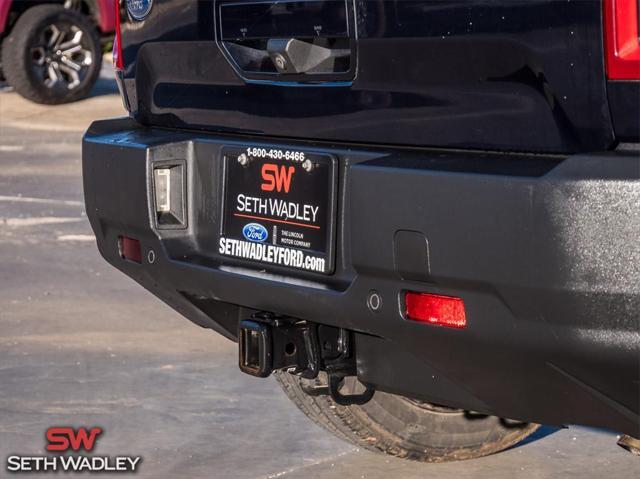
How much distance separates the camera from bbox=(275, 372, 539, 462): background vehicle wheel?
3.97 metres

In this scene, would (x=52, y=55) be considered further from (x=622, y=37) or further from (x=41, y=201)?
(x=622, y=37)

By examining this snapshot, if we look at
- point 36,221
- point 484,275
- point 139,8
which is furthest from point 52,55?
point 484,275

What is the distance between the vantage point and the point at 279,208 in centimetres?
344

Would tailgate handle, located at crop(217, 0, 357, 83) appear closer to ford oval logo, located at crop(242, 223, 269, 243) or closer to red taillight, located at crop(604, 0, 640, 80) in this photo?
ford oval logo, located at crop(242, 223, 269, 243)

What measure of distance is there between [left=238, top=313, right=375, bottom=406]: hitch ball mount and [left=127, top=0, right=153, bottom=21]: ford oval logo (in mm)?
944

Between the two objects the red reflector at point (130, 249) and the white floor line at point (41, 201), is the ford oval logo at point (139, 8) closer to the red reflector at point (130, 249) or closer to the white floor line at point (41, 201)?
the red reflector at point (130, 249)

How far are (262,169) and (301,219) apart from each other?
181 mm

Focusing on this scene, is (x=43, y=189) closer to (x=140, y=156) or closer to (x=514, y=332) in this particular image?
(x=140, y=156)

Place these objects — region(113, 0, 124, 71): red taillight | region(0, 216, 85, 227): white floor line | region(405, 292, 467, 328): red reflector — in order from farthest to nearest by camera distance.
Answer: region(0, 216, 85, 227): white floor line → region(113, 0, 124, 71): red taillight → region(405, 292, 467, 328): red reflector

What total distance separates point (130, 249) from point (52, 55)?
9823 millimetres

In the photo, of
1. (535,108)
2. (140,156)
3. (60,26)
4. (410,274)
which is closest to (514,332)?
(410,274)

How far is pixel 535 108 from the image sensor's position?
9.53ft

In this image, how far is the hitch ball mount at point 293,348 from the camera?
347 centimetres

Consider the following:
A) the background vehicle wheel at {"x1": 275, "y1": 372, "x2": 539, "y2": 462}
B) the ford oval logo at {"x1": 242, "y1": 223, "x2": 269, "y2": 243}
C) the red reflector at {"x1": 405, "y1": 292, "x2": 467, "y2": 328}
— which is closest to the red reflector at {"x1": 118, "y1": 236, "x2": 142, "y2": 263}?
the ford oval logo at {"x1": 242, "y1": 223, "x2": 269, "y2": 243}
